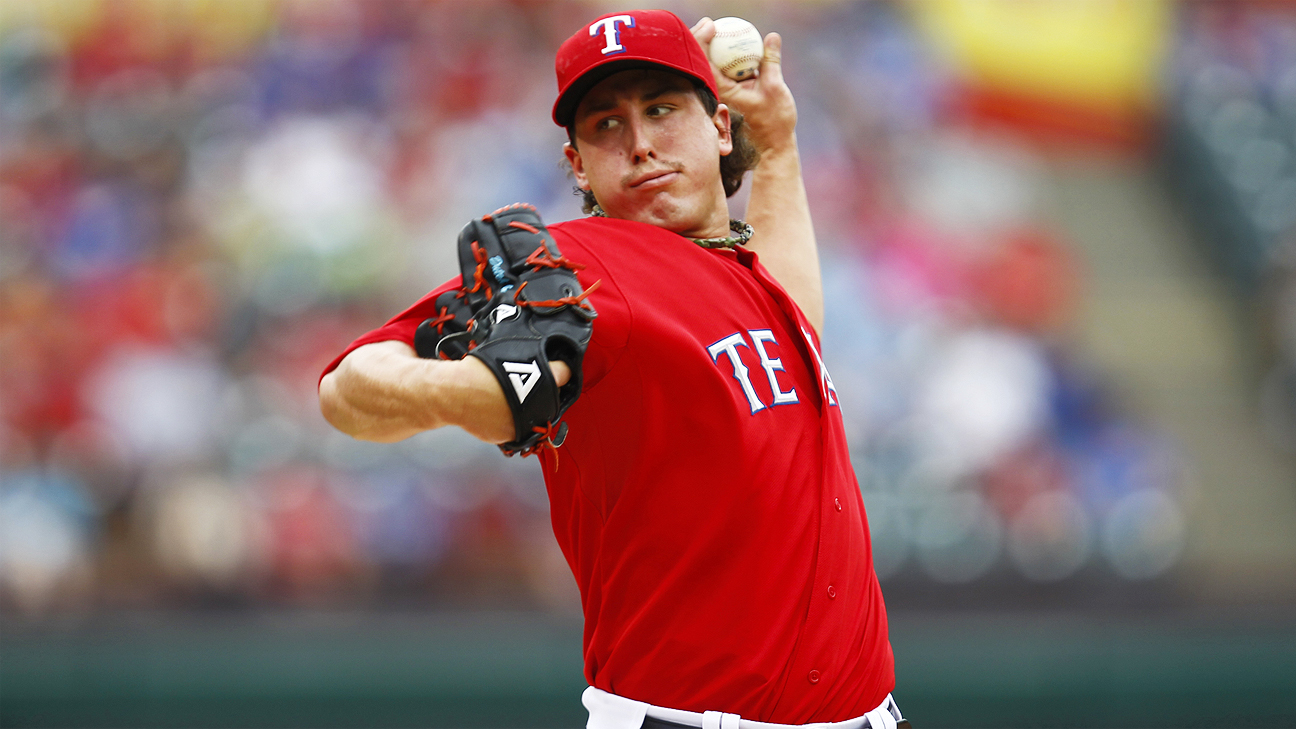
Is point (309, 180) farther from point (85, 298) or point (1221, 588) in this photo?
point (1221, 588)

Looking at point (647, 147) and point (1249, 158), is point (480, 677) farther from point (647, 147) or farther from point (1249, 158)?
point (1249, 158)

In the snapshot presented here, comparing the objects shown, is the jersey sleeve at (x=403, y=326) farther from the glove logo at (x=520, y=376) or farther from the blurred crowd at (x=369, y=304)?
the blurred crowd at (x=369, y=304)

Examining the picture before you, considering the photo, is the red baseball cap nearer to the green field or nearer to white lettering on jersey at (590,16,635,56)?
white lettering on jersey at (590,16,635,56)

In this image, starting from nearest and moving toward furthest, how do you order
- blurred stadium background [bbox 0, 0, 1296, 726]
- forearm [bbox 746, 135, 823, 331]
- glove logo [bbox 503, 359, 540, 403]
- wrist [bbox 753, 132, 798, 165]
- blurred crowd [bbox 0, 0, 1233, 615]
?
1. glove logo [bbox 503, 359, 540, 403]
2. forearm [bbox 746, 135, 823, 331]
3. wrist [bbox 753, 132, 798, 165]
4. blurred stadium background [bbox 0, 0, 1296, 726]
5. blurred crowd [bbox 0, 0, 1233, 615]

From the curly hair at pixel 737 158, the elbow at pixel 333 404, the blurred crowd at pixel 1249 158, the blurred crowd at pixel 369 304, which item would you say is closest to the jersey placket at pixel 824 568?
the curly hair at pixel 737 158

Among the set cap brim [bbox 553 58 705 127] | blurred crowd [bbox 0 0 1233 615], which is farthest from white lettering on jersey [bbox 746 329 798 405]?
blurred crowd [bbox 0 0 1233 615]

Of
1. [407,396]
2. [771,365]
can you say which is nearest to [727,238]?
[771,365]

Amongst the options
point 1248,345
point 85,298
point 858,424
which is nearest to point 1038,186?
point 1248,345
